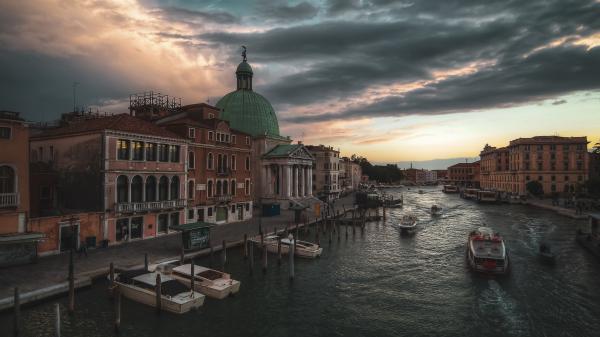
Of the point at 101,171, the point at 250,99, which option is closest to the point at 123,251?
the point at 101,171

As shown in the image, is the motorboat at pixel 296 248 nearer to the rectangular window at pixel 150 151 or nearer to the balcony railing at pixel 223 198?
the balcony railing at pixel 223 198

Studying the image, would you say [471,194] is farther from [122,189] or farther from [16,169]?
[16,169]

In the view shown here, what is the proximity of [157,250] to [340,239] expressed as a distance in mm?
23178

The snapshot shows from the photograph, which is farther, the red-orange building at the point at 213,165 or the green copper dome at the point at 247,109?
the green copper dome at the point at 247,109

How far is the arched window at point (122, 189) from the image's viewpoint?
113 ft

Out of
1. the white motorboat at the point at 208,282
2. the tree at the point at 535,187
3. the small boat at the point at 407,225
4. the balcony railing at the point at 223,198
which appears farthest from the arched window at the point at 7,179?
the tree at the point at 535,187

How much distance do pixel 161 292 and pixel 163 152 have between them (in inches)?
802

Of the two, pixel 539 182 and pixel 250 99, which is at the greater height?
pixel 250 99

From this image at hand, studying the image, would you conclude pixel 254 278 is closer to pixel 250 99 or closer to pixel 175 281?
pixel 175 281

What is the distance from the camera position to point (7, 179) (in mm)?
26594

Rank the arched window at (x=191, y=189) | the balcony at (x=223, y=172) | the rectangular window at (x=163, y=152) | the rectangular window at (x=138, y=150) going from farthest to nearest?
the balcony at (x=223, y=172)
the arched window at (x=191, y=189)
the rectangular window at (x=163, y=152)
the rectangular window at (x=138, y=150)

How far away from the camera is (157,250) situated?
105 feet

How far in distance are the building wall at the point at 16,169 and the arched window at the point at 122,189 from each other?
7.78 metres

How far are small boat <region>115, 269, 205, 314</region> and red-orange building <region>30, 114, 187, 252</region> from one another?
979cm
